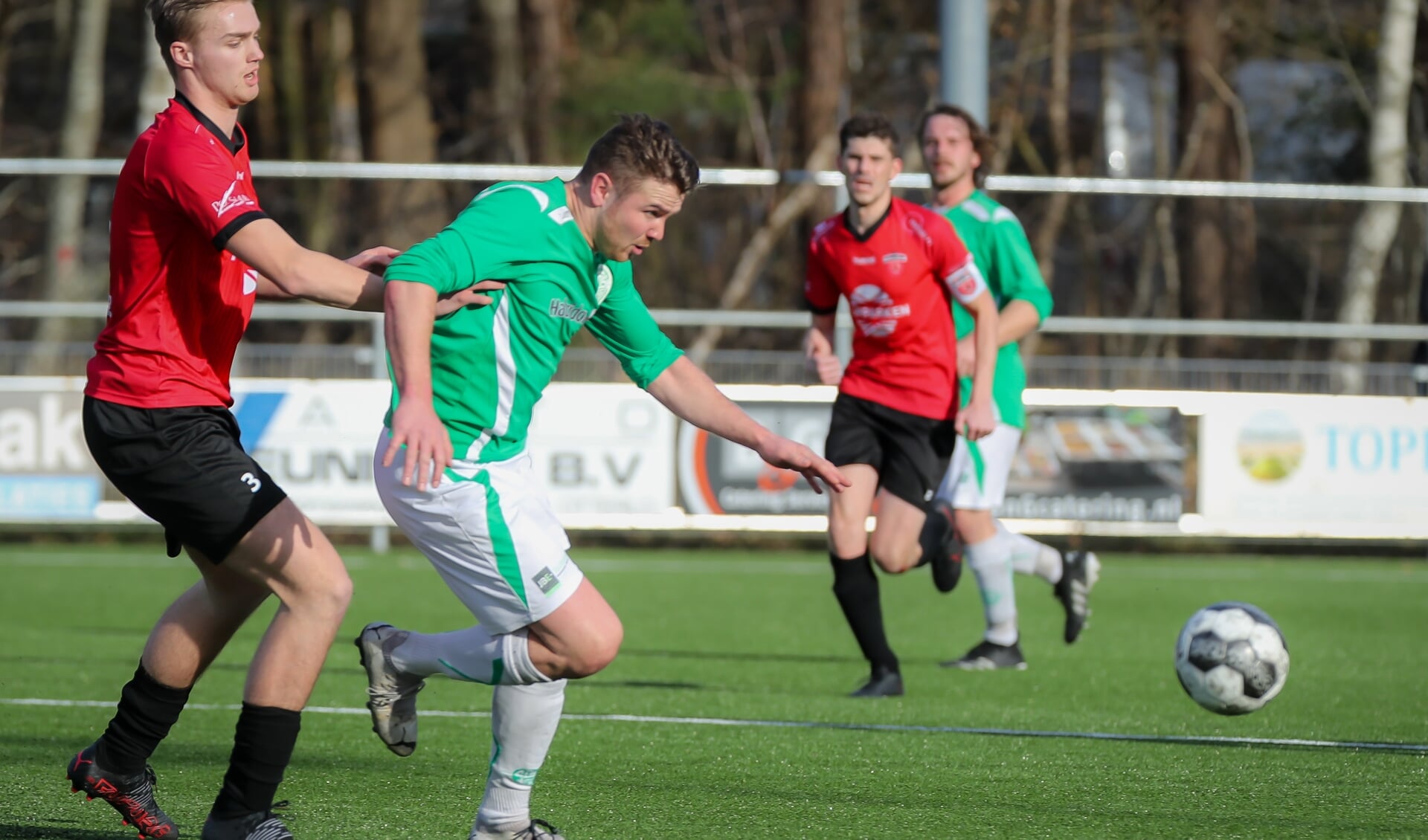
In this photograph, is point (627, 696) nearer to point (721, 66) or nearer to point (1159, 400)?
point (1159, 400)

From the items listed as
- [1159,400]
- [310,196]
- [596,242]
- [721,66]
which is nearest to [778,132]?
[721,66]

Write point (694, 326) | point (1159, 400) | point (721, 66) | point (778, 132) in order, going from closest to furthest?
point (1159, 400) → point (694, 326) → point (721, 66) → point (778, 132)

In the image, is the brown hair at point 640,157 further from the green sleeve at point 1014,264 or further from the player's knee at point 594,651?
the green sleeve at point 1014,264

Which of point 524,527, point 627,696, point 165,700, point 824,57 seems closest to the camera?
point 524,527

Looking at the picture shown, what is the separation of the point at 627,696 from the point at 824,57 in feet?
38.8

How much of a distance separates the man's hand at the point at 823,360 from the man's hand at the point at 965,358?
1.61 ft

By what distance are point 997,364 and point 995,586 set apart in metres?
0.92

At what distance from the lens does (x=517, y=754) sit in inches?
137

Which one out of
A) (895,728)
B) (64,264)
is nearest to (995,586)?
(895,728)

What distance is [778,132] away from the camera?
69.1ft

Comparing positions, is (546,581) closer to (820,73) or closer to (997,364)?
(997,364)

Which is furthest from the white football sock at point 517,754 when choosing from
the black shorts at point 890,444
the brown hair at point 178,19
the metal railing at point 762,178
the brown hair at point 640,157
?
the metal railing at point 762,178

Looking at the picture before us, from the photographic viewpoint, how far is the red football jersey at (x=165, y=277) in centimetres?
344

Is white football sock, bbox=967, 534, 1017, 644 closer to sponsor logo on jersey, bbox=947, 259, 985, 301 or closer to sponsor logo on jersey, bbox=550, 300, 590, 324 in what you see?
sponsor logo on jersey, bbox=947, 259, 985, 301
